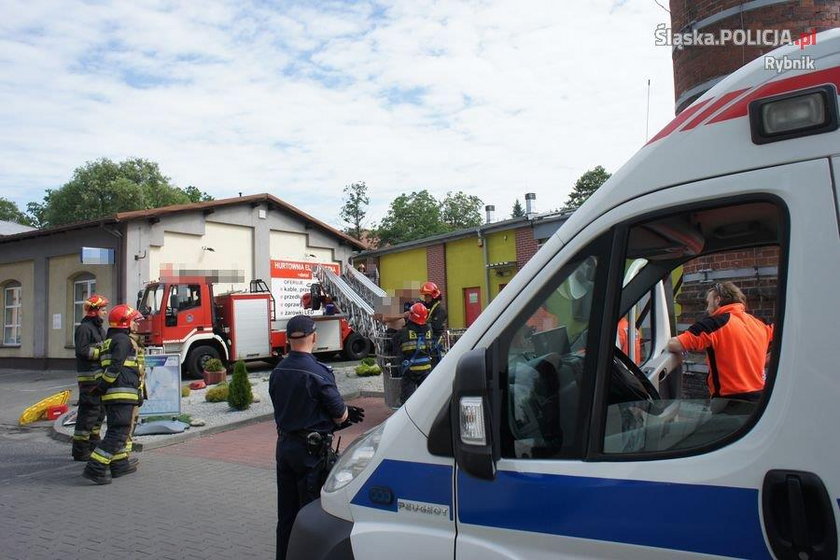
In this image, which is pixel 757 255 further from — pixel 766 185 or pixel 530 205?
pixel 530 205

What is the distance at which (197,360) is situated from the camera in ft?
51.4

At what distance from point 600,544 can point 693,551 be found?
0.24m

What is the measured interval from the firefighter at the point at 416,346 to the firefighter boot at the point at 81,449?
3949 millimetres

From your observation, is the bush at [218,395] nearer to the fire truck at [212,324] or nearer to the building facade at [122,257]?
the fire truck at [212,324]

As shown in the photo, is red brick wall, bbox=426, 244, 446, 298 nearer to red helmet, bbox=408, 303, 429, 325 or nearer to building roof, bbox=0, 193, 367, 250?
building roof, bbox=0, 193, 367, 250

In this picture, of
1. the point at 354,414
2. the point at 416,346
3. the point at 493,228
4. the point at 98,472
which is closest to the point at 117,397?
the point at 98,472

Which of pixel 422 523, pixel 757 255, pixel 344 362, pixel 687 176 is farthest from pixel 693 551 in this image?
pixel 344 362

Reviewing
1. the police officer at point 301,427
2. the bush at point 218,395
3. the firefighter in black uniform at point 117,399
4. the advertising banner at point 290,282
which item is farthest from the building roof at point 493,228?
the police officer at point 301,427

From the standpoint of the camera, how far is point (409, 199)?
56.4 m

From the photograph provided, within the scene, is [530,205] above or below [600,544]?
above

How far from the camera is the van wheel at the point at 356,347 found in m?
19.0

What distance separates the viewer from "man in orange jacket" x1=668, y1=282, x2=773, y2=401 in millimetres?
3445

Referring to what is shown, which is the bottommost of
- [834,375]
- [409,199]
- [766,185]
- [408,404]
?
[408,404]

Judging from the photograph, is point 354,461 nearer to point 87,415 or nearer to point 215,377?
point 87,415
